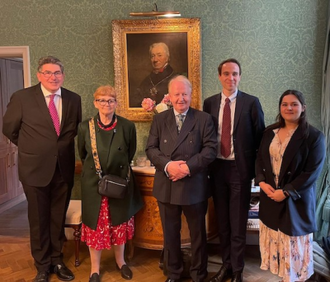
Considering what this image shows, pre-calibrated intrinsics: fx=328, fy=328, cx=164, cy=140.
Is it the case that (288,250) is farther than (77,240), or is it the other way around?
(77,240)

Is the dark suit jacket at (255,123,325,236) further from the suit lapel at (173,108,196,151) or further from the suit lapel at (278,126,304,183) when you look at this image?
the suit lapel at (173,108,196,151)

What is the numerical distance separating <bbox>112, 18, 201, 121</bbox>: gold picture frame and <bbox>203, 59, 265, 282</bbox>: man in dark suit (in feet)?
2.78

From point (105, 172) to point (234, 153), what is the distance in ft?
3.19

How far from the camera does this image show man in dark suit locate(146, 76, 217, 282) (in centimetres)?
226

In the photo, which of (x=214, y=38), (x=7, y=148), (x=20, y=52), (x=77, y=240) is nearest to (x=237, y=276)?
(x=77, y=240)

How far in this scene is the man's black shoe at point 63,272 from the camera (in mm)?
2660

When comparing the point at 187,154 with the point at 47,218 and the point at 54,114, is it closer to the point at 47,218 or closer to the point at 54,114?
the point at 54,114

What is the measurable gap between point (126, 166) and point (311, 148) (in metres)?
1.33

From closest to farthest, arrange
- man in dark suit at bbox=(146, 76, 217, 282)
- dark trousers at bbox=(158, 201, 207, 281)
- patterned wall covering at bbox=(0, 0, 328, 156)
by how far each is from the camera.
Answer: man in dark suit at bbox=(146, 76, 217, 282) → dark trousers at bbox=(158, 201, 207, 281) → patterned wall covering at bbox=(0, 0, 328, 156)

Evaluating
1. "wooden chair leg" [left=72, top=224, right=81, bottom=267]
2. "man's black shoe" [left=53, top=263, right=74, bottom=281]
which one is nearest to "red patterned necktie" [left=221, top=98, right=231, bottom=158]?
"wooden chair leg" [left=72, top=224, right=81, bottom=267]

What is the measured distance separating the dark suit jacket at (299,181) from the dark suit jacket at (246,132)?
8.1 inches

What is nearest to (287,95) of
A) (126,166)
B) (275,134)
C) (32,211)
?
(275,134)

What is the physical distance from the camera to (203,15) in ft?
10.5

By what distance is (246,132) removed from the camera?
7.71 feet
